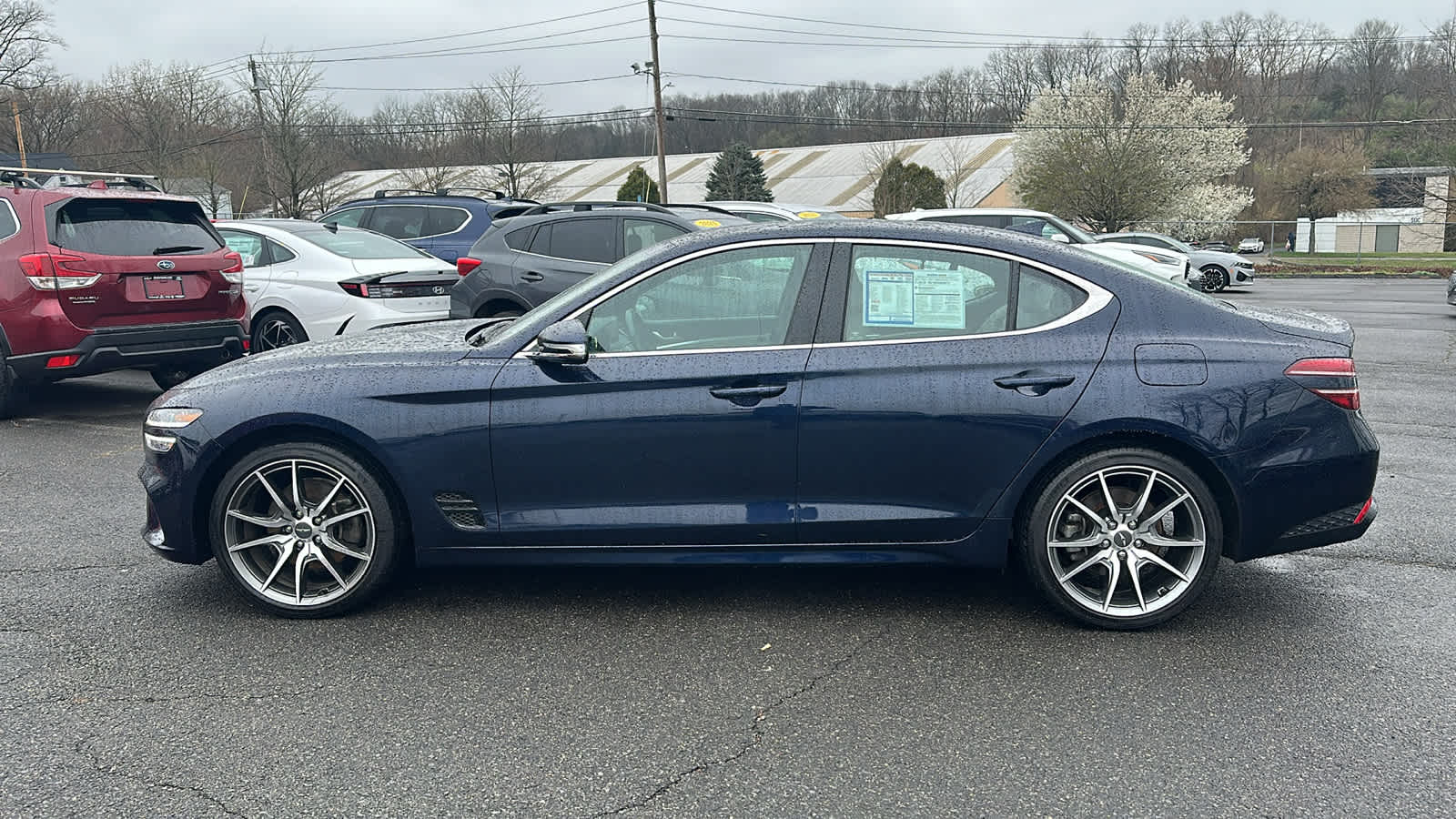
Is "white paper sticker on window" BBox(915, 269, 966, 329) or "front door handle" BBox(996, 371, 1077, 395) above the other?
"white paper sticker on window" BBox(915, 269, 966, 329)

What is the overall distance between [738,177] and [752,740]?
56933 millimetres

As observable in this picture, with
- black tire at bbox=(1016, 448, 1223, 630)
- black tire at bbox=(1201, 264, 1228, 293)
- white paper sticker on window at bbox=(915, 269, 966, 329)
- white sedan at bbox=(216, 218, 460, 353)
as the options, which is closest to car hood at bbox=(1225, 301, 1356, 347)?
black tire at bbox=(1016, 448, 1223, 630)

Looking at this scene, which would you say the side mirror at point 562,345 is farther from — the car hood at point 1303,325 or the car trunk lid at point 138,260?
the car trunk lid at point 138,260

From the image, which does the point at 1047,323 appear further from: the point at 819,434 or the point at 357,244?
the point at 357,244

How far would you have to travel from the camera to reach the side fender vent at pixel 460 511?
4223 millimetres

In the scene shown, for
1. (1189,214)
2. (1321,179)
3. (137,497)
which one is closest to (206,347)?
(137,497)

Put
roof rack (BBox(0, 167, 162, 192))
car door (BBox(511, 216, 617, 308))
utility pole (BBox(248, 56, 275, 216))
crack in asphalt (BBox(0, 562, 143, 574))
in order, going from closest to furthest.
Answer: crack in asphalt (BBox(0, 562, 143, 574))
roof rack (BBox(0, 167, 162, 192))
car door (BBox(511, 216, 617, 308))
utility pole (BBox(248, 56, 275, 216))

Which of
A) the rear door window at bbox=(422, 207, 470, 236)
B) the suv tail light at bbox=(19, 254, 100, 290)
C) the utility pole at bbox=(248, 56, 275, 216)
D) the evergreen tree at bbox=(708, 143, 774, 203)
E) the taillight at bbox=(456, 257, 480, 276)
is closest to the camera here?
the suv tail light at bbox=(19, 254, 100, 290)

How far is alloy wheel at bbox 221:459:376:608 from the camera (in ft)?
14.1

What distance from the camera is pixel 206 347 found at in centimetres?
873

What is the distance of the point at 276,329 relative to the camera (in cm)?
1015

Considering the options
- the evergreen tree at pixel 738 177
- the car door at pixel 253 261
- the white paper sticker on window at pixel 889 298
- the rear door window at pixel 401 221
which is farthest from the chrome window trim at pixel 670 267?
the evergreen tree at pixel 738 177

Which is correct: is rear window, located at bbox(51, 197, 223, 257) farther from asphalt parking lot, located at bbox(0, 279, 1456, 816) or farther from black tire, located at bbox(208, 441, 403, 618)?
black tire, located at bbox(208, 441, 403, 618)

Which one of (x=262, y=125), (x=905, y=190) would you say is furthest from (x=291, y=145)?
(x=905, y=190)
